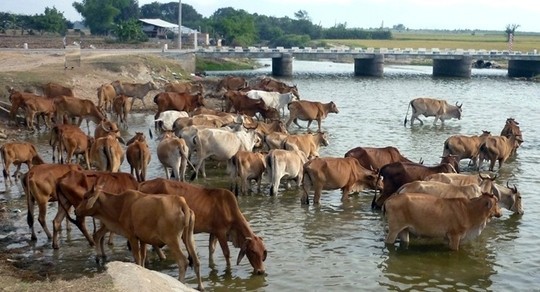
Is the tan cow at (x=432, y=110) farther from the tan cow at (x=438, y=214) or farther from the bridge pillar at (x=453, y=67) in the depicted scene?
the bridge pillar at (x=453, y=67)

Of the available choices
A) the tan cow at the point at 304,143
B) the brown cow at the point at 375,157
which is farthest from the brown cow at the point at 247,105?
the brown cow at the point at 375,157

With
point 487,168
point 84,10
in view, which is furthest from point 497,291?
point 84,10

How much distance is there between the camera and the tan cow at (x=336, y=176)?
1450 cm

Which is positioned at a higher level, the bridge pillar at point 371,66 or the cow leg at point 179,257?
the bridge pillar at point 371,66

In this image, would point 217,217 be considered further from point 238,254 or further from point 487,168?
point 487,168

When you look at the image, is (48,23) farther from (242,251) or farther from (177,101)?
(242,251)

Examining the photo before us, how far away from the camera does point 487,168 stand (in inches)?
780

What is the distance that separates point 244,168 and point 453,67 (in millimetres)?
59844

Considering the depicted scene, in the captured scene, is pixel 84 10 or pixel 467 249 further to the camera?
pixel 84 10

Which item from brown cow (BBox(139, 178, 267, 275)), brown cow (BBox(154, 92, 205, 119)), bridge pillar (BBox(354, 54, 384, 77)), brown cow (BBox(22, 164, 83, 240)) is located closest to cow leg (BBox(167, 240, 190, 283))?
brown cow (BBox(139, 178, 267, 275))

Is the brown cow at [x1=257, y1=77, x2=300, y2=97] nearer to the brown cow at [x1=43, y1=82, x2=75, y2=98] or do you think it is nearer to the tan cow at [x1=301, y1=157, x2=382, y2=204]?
the brown cow at [x1=43, y1=82, x2=75, y2=98]

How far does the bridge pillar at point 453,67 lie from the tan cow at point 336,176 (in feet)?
186

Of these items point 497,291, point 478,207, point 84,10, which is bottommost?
point 497,291

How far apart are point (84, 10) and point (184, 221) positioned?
106m
